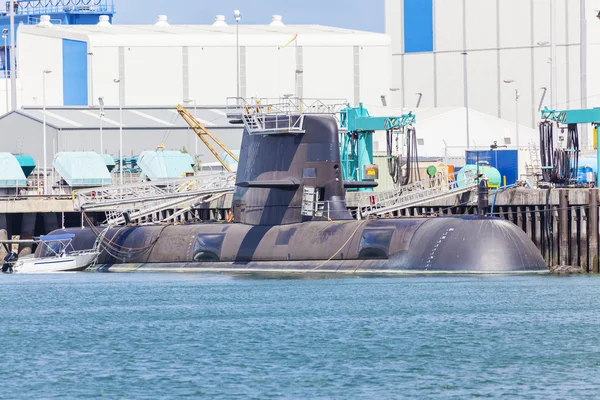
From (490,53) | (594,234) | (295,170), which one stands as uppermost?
(490,53)

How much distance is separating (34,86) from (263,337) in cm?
8260

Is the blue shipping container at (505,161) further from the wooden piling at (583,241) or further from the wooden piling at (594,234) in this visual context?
the wooden piling at (594,234)

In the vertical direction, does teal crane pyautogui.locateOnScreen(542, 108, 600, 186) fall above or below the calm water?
above

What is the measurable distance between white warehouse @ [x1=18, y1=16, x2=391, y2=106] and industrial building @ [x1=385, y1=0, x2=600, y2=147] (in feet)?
12.2

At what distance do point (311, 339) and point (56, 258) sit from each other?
28788 millimetres

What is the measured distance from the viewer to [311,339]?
3409cm

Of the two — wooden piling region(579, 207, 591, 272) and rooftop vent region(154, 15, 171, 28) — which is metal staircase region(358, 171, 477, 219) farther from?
rooftop vent region(154, 15, 171, 28)

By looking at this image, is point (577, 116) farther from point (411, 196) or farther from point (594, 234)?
point (411, 196)

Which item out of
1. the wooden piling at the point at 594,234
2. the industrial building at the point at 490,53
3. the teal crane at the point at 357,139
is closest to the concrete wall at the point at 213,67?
the industrial building at the point at 490,53

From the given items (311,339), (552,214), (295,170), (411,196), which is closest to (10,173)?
(411,196)

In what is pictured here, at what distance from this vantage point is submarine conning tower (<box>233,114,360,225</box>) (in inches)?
2018

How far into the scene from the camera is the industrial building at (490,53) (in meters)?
97.8

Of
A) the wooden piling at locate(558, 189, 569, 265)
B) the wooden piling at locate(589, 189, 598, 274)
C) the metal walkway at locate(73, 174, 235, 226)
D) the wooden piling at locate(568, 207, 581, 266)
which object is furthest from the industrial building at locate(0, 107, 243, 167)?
the wooden piling at locate(589, 189, 598, 274)

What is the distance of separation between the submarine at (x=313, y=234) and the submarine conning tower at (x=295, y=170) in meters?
0.04
